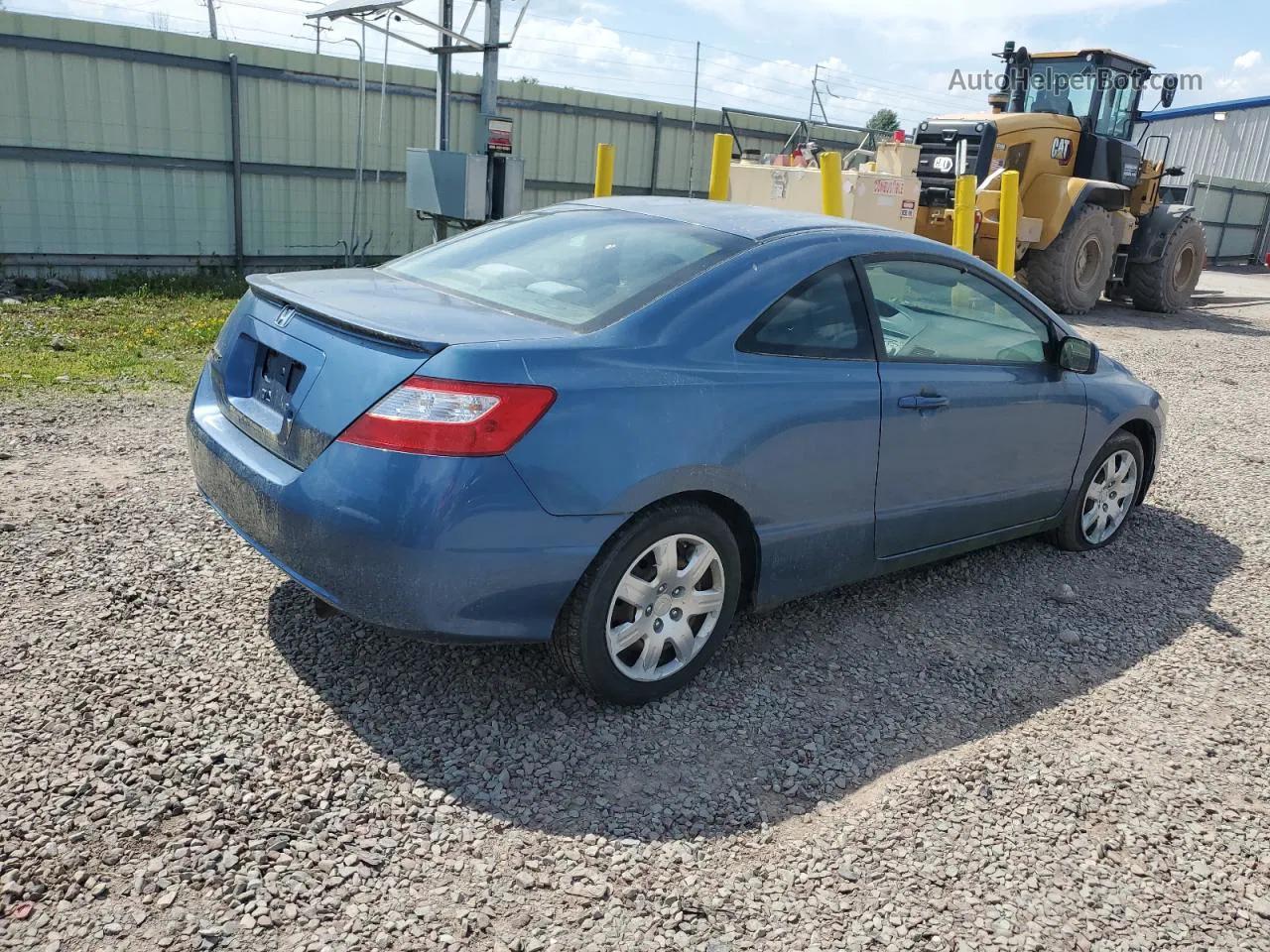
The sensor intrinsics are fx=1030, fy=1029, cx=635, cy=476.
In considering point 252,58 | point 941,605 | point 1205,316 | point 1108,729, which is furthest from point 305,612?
point 1205,316

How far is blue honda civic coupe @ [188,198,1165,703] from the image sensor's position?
280 centimetres

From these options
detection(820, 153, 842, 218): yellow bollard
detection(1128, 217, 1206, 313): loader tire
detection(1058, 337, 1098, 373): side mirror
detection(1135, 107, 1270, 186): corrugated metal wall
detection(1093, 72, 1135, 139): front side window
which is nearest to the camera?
detection(1058, 337, 1098, 373): side mirror

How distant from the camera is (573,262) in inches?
142

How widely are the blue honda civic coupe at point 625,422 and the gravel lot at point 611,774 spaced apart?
1.18ft

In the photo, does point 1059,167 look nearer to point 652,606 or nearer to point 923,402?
point 923,402

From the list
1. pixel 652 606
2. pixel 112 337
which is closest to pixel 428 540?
pixel 652 606

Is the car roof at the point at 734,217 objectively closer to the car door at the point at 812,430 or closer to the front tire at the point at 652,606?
the car door at the point at 812,430

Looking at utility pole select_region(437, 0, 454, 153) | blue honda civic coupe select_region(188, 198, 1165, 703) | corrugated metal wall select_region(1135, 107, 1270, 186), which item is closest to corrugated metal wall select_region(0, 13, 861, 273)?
utility pole select_region(437, 0, 454, 153)

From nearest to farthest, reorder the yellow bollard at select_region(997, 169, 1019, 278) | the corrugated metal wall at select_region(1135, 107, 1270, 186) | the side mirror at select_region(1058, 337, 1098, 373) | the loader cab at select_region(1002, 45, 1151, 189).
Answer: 1. the side mirror at select_region(1058, 337, 1098, 373)
2. the yellow bollard at select_region(997, 169, 1019, 278)
3. the loader cab at select_region(1002, 45, 1151, 189)
4. the corrugated metal wall at select_region(1135, 107, 1270, 186)

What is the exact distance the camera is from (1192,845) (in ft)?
9.36

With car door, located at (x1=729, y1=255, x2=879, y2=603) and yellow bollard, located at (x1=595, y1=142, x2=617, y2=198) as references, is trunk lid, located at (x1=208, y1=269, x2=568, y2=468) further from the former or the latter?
yellow bollard, located at (x1=595, y1=142, x2=617, y2=198)

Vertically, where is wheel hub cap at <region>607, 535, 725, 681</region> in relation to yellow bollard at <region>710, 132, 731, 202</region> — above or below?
below

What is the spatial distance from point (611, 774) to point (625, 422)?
3.34ft

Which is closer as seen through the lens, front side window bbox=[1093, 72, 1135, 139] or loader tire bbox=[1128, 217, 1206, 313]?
front side window bbox=[1093, 72, 1135, 139]
